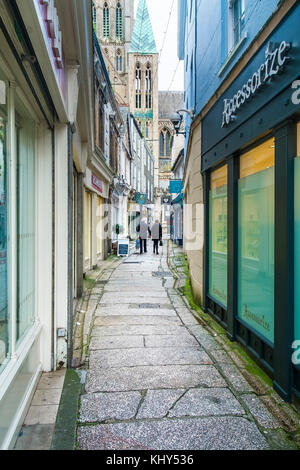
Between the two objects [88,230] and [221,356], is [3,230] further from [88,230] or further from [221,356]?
[88,230]

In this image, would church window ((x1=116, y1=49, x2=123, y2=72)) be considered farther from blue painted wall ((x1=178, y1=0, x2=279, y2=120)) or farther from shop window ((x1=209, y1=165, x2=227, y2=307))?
shop window ((x1=209, y1=165, x2=227, y2=307))

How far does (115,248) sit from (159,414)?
1447 centimetres

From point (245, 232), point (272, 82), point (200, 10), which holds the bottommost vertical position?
point (245, 232)

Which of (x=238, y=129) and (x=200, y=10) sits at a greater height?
(x=200, y=10)

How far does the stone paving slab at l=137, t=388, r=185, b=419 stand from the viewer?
3222mm

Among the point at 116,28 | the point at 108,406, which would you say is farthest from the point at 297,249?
the point at 116,28

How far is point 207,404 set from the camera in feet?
11.2

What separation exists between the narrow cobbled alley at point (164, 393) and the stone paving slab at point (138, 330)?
0.6 inches

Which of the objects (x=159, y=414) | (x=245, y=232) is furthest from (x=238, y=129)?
(x=159, y=414)

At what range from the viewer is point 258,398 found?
3549mm

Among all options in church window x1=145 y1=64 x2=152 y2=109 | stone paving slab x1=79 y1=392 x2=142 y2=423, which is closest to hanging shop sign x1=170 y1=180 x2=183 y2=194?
stone paving slab x1=79 y1=392 x2=142 y2=423

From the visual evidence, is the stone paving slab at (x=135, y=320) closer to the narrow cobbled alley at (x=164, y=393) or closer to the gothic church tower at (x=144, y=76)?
the narrow cobbled alley at (x=164, y=393)
